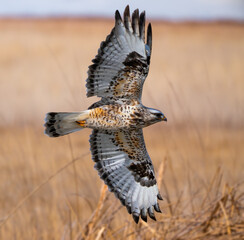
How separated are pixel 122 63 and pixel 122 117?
0.33m

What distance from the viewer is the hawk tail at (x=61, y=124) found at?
243 centimetres

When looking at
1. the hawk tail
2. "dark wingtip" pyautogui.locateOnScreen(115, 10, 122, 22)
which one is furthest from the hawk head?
"dark wingtip" pyautogui.locateOnScreen(115, 10, 122, 22)

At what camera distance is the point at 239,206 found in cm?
298

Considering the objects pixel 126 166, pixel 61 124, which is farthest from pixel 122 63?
pixel 126 166

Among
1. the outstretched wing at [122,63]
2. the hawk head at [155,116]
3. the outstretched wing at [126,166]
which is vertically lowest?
the outstretched wing at [126,166]

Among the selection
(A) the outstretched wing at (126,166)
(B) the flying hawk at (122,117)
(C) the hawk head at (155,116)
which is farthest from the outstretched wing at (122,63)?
(A) the outstretched wing at (126,166)

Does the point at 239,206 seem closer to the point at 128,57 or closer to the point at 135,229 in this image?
the point at 135,229

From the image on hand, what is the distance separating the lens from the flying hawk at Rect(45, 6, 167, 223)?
94.4 inches

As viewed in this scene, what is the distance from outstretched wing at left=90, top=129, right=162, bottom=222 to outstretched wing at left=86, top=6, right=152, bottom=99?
0.98ft

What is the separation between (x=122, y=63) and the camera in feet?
8.57

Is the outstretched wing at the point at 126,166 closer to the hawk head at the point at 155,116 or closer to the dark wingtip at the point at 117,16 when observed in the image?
the hawk head at the point at 155,116

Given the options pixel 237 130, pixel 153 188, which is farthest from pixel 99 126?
pixel 237 130

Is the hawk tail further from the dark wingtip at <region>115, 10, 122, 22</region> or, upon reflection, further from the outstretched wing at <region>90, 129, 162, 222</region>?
the dark wingtip at <region>115, 10, 122, 22</region>

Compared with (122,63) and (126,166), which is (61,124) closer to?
(122,63)
